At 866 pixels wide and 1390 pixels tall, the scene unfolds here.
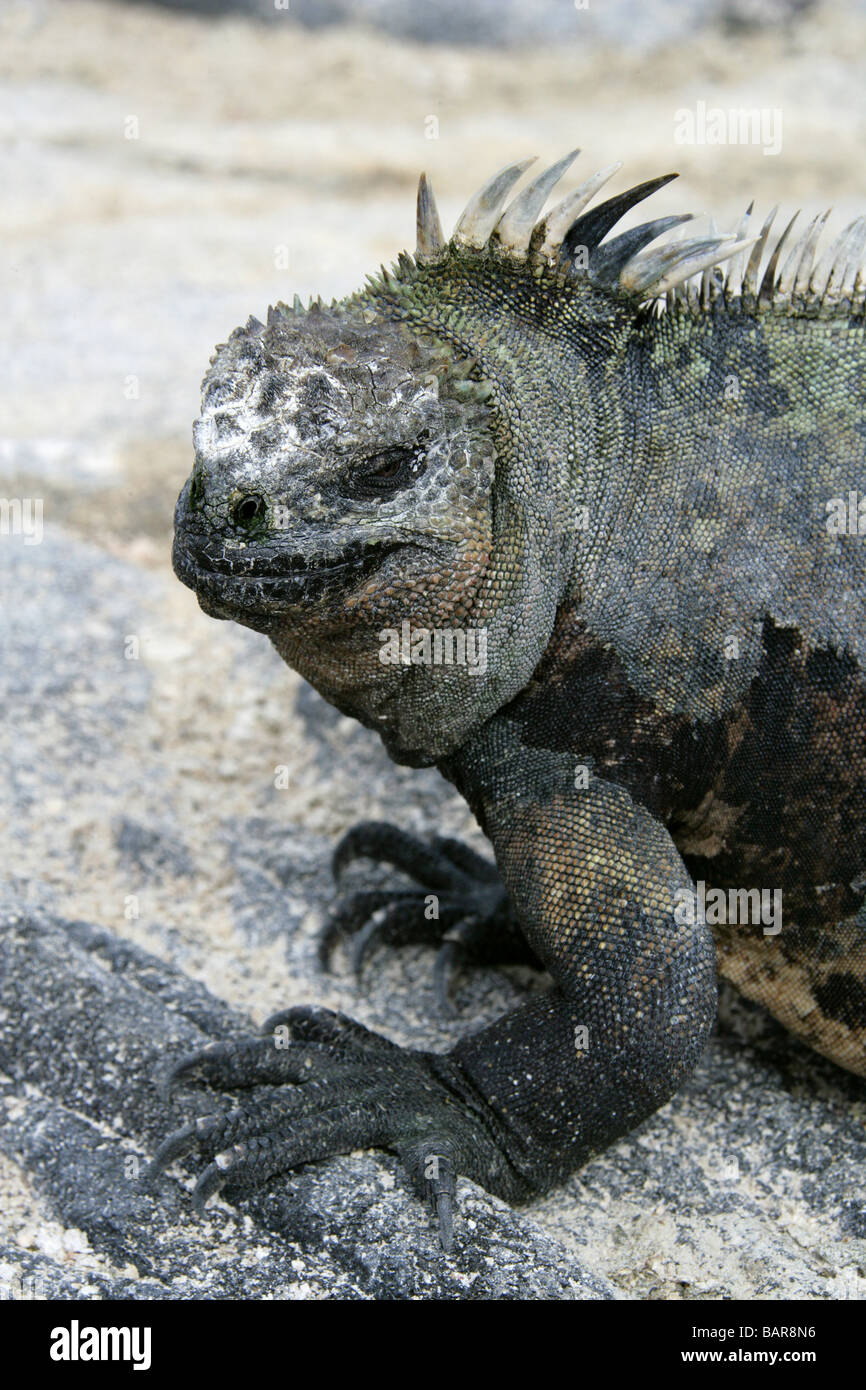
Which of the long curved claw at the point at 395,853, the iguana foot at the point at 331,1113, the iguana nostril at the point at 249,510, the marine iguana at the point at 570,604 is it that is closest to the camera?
the iguana nostril at the point at 249,510

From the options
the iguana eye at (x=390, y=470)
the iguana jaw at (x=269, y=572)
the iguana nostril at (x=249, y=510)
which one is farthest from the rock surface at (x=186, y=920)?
the iguana eye at (x=390, y=470)

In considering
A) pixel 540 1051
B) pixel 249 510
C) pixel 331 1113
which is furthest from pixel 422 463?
pixel 331 1113

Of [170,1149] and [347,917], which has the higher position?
[347,917]

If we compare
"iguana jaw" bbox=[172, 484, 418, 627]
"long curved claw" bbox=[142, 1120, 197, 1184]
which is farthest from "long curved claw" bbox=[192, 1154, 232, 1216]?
"iguana jaw" bbox=[172, 484, 418, 627]

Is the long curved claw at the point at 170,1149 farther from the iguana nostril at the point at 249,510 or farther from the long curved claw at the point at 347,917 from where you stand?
the iguana nostril at the point at 249,510

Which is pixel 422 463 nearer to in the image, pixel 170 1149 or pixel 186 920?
pixel 170 1149

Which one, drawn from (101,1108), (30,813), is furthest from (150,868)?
(101,1108)

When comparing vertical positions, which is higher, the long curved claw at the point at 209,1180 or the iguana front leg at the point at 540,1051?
the iguana front leg at the point at 540,1051
